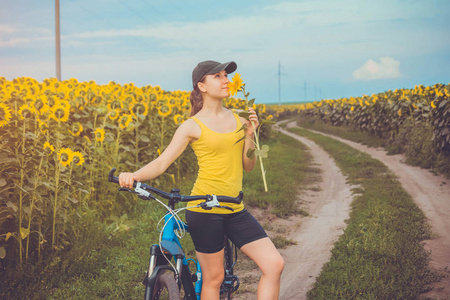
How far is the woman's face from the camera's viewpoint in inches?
116

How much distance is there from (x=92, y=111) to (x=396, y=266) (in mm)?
5219

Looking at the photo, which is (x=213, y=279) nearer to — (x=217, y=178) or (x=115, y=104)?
(x=217, y=178)

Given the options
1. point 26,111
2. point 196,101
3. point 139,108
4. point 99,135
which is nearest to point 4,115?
point 26,111

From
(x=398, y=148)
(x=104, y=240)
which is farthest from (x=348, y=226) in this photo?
(x=398, y=148)

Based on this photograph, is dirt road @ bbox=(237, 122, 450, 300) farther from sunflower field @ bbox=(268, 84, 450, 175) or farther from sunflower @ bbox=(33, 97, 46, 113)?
sunflower @ bbox=(33, 97, 46, 113)

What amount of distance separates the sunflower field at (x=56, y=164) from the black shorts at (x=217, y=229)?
2130mm

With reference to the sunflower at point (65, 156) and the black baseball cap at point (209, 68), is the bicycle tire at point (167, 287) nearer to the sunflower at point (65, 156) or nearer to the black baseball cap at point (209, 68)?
the black baseball cap at point (209, 68)

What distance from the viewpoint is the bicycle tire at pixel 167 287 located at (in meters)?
2.37

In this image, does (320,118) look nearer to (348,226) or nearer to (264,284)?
(348,226)

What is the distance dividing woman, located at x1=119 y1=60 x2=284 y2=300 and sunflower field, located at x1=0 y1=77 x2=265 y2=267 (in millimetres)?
2105

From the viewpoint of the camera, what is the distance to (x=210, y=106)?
2994mm

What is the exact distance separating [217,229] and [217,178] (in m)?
0.31

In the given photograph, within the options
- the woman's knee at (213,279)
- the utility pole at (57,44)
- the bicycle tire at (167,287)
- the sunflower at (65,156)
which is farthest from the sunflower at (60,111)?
the utility pole at (57,44)

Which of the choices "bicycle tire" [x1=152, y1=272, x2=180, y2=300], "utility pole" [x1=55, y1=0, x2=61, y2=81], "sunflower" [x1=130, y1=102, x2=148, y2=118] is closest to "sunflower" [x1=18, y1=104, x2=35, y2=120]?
"sunflower" [x1=130, y1=102, x2=148, y2=118]
